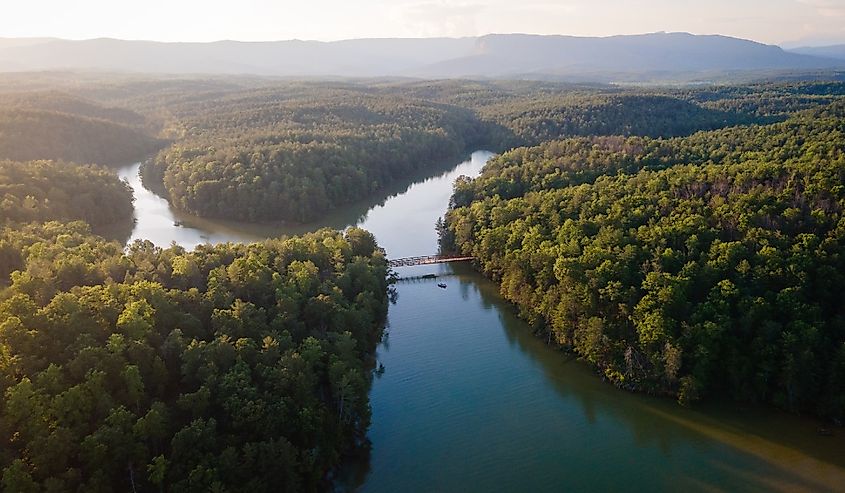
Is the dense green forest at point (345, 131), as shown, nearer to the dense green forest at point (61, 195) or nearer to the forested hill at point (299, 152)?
the forested hill at point (299, 152)

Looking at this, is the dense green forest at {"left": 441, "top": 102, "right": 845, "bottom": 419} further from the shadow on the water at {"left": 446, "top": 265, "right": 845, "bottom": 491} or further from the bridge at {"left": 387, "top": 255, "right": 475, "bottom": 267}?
the bridge at {"left": 387, "top": 255, "right": 475, "bottom": 267}

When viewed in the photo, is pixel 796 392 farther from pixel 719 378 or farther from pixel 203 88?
pixel 203 88

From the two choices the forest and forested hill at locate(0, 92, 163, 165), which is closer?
the forest

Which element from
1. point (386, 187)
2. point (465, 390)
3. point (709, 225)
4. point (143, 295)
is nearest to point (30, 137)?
point (386, 187)

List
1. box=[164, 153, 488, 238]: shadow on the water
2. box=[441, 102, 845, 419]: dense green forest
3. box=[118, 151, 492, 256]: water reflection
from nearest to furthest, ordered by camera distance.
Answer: box=[441, 102, 845, 419]: dense green forest
box=[118, 151, 492, 256]: water reflection
box=[164, 153, 488, 238]: shadow on the water

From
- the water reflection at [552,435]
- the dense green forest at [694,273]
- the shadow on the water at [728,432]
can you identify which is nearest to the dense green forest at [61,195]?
the water reflection at [552,435]

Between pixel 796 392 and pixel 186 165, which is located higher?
pixel 186 165

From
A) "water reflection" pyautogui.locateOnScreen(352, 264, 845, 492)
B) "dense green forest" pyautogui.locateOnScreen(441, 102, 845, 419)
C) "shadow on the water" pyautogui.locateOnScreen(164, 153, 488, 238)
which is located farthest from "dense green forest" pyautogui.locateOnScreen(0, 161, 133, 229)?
"dense green forest" pyautogui.locateOnScreen(441, 102, 845, 419)
